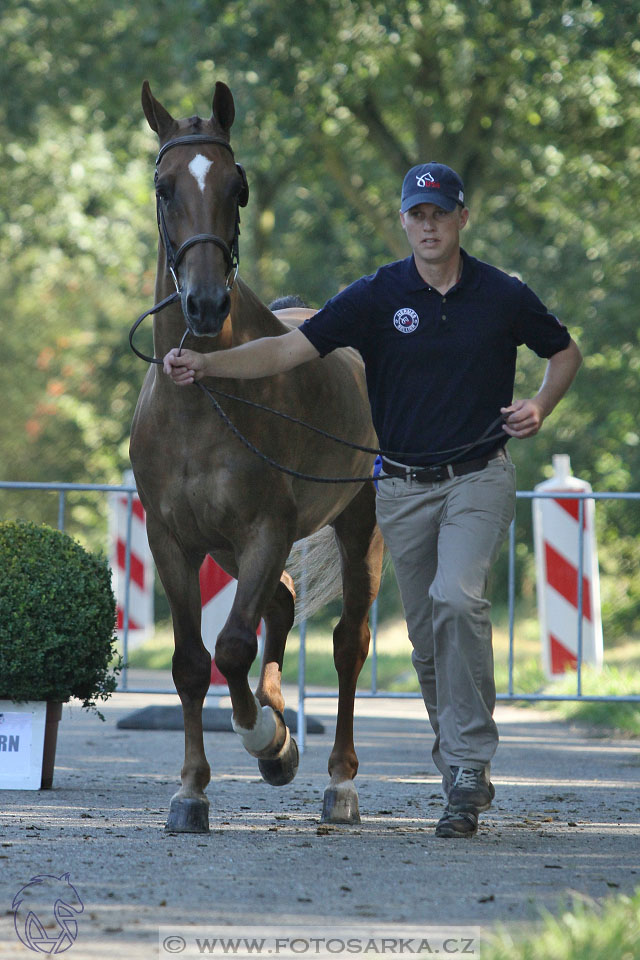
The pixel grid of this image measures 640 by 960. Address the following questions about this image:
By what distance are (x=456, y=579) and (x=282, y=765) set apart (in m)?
1.16

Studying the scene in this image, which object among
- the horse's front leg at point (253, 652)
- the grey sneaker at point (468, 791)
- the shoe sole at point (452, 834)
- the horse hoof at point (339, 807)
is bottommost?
the shoe sole at point (452, 834)

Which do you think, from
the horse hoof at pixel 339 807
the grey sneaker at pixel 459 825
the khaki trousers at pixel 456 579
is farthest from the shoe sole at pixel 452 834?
the horse hoof at pixel 339 807

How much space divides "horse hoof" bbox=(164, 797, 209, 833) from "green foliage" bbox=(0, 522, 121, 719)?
4.44ft

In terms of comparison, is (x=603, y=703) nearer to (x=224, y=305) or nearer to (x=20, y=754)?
(x=20, y=754)

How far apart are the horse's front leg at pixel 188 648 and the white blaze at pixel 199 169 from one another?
1.33m

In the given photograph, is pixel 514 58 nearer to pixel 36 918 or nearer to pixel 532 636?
pixel 532 636

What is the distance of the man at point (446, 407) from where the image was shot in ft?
17.2

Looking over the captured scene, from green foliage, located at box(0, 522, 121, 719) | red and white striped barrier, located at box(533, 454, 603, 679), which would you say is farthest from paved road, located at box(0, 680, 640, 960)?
red and white striped barrier, located at box(533, 454, 603, 679)

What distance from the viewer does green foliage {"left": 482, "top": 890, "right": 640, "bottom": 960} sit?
315 cm

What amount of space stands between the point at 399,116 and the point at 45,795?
14.5 meters

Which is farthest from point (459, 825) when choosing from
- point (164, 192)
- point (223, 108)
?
point (223, 108)

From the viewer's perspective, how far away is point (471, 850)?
16.2 feet

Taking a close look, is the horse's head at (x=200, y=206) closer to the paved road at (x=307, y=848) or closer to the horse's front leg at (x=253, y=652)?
the horse's front leg at (x=253, y=652)

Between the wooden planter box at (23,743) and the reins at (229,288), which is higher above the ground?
the reins at (229,288)
